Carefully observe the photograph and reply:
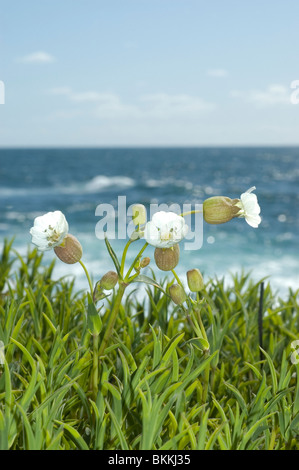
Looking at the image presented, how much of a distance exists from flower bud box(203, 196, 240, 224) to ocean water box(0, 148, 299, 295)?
0.91 m

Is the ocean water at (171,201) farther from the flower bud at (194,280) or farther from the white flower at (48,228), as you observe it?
the white flower at (48,228)

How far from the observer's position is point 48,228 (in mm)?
863

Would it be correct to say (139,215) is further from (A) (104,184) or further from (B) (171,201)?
(A) (104,184)

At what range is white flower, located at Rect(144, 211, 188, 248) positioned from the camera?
0.79 meters

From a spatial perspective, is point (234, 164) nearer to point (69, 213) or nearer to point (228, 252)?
point (69, 213)

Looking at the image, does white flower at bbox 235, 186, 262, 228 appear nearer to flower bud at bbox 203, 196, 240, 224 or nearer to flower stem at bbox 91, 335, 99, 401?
flower bud at bbox 203, 196, 240, 224

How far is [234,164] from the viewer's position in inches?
1326

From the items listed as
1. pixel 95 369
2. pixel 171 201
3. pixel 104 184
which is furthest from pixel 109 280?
pixel 104 184

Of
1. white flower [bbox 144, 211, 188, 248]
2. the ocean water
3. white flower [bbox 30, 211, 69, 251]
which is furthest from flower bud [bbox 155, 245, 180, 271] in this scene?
the ocean water

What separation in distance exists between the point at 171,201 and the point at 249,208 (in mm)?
16696

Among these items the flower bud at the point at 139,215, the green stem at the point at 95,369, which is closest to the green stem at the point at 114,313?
the green stem at the point at 95,369

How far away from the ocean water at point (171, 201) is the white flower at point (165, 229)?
38.8 inches
